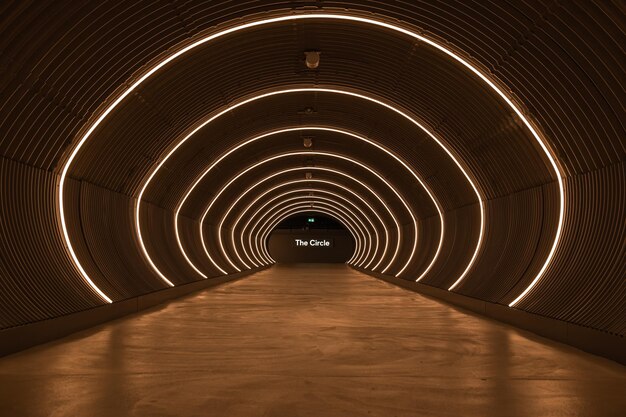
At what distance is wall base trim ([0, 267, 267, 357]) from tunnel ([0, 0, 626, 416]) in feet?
0.19

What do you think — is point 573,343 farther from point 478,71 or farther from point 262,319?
point 262,319

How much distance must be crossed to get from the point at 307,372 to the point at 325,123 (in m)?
13.8

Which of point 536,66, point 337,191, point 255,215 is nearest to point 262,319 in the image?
point 536,66

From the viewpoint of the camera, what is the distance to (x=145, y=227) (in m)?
18.6

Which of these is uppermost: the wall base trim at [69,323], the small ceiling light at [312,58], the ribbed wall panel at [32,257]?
the small ceiling light at [312,58]

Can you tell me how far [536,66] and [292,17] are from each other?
171 inches

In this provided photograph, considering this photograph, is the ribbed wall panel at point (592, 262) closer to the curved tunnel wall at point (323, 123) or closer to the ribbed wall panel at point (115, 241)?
the curved tunnel wall at point (323, 123)

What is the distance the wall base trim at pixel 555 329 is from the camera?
813 cm

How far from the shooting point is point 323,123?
20406 mm

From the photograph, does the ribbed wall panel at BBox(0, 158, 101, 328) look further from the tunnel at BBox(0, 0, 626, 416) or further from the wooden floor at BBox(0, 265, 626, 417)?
the wooden floor at BBox(0, 265, 626, 417)

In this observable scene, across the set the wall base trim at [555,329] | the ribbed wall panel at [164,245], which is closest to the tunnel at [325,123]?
the wall base trim at [555,329]

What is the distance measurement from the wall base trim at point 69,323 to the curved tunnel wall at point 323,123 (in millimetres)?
176

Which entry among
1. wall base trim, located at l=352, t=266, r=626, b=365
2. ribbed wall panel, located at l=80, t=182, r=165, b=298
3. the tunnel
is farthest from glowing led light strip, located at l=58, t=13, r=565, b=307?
ribbed wall panel, located at l=80, t=182, r=165, b=298

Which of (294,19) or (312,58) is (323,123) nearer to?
(312,58)
